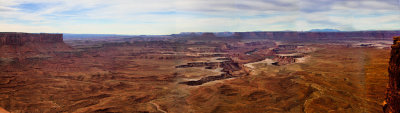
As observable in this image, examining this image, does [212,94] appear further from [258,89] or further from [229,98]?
[258,89]

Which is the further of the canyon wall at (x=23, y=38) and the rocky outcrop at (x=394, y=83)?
the canyon wall at (x=23, y=38)

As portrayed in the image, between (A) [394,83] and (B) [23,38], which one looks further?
(B) [23,38]

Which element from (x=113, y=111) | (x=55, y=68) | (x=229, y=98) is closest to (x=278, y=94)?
(x=229, y=98)

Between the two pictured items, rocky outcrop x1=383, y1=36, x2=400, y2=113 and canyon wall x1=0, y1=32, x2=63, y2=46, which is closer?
rocky outcrop x1=383, y1=36, x2=400, y2=113

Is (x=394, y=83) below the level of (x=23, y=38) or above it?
below
